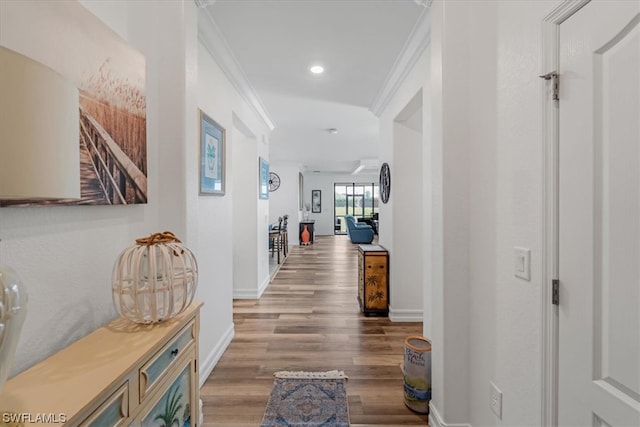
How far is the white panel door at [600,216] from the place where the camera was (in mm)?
813

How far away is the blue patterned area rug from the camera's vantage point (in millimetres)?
1849

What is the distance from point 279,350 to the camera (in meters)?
2.76

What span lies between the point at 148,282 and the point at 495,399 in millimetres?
1653

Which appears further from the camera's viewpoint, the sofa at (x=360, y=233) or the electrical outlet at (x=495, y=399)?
the sofa at (x=360, y=233)

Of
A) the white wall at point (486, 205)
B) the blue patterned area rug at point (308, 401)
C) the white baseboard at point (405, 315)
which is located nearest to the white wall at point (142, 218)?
the blue patterned area rug at point (308, 401)

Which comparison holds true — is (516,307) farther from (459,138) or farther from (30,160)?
(30,160)

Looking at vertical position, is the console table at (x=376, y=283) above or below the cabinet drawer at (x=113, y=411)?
below

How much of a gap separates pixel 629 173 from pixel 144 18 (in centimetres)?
214

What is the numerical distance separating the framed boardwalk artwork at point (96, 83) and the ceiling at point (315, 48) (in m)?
0.84

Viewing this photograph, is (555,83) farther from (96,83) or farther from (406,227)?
(406,227)

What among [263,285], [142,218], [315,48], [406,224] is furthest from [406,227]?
[142,218]

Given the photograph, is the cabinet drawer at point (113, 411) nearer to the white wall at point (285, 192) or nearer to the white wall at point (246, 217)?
the white wall at point (246, 217)

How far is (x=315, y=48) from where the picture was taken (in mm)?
2549

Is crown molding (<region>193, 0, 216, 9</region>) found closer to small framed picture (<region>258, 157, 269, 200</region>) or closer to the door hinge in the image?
the door hinge
